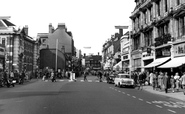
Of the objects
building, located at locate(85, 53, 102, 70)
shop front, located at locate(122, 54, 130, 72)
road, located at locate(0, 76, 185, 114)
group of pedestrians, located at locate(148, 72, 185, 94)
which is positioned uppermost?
building, located at locate(85, 53, 102, 70)

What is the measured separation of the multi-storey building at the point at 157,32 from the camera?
979 inches

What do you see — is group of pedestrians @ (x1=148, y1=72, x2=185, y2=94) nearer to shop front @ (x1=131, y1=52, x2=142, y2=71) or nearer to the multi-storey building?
the multi-storey building

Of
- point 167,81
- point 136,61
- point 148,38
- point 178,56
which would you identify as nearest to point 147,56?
point 148,38

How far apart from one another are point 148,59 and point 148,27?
4866 mm

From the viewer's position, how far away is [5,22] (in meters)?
47.5

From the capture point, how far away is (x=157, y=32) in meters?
30.6

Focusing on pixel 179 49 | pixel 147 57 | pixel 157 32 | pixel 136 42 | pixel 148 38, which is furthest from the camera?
pixel 136 42

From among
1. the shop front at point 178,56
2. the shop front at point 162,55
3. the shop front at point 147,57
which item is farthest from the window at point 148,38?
the shop front at point 178,56

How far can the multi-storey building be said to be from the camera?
24.9 m

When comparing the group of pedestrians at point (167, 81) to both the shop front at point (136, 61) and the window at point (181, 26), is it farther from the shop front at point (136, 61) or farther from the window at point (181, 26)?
the shop front at point (136, 61)

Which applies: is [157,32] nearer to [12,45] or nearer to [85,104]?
[85,104]

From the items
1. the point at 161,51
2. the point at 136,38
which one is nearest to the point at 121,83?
the point at 161,51

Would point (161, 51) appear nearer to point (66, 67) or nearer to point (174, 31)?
point (174, 31)

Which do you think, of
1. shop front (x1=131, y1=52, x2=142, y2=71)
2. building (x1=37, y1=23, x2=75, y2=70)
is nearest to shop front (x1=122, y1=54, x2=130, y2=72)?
shop front (x1=131, y1=52, x2=142, y2=71)
